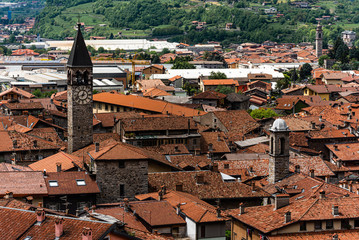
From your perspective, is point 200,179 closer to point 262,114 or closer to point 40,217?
point 40,217

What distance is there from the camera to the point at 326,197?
42219mm

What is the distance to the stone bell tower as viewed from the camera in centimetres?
5047

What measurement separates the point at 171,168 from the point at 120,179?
6.25 meters

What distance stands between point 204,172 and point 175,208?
9025mm

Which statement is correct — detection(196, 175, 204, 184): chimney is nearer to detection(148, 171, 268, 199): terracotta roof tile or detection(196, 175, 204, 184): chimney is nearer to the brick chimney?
detection(148, 171, 268, 199): terracotta roof tile

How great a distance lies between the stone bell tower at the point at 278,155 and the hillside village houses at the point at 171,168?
0.06 metres

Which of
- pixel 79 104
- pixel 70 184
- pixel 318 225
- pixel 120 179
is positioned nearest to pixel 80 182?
pixel 70 184

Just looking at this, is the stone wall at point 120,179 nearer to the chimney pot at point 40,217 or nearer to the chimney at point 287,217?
the chimney at point 287,217

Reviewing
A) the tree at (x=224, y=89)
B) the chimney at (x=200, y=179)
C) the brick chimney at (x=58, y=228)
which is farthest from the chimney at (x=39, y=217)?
the tree at (x=224, y=89)

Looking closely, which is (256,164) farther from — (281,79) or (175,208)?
(281,79)

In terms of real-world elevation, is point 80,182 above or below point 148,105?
above

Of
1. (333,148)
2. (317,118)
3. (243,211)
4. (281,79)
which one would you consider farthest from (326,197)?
(281,79)

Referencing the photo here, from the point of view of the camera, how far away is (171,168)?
168ft

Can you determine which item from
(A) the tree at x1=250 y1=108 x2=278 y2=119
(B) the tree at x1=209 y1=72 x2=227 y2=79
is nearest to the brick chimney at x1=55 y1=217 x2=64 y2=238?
(A) the tree at x1=250 y1=108 x2=278 y2=119
